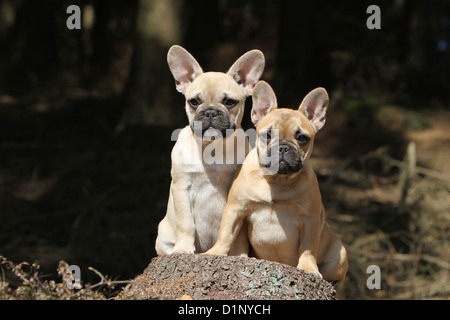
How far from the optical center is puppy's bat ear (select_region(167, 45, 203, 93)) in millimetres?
6857

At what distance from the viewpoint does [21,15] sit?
68.5ft

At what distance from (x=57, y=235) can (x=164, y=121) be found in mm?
3116

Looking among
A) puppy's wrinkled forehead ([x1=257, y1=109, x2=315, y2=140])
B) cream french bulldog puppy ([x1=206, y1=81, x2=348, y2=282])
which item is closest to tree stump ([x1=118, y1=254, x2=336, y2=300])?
cream french bulldog puppy ([x1=206, y1=81, x2=348, y2=282])

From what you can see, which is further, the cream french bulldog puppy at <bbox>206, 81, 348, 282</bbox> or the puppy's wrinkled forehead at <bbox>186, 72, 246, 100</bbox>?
the puppy's wrinkled forehead at <bbox>186, 72, 246, 100</bbox>

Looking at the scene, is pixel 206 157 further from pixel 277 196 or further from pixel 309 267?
pixel 309 267

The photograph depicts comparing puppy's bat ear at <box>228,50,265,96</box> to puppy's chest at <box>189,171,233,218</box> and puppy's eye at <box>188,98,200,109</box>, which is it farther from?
puppy's chest at <box>189,171,233,218</box>

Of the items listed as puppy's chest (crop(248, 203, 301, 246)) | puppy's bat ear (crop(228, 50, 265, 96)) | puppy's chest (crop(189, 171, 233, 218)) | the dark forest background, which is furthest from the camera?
the dark forest background

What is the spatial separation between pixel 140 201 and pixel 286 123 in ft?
22.5

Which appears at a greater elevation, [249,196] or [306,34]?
[306,34]

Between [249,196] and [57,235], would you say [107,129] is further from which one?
[249,196]

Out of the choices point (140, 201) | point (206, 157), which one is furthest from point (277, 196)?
point (140, 201)

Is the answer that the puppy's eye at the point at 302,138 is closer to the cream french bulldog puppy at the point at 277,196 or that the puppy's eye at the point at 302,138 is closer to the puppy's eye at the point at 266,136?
the cream french bulldog puppy at the point at 277,196

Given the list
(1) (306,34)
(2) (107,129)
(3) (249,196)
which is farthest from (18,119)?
(3) (249,196)

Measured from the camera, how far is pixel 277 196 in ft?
20.1
